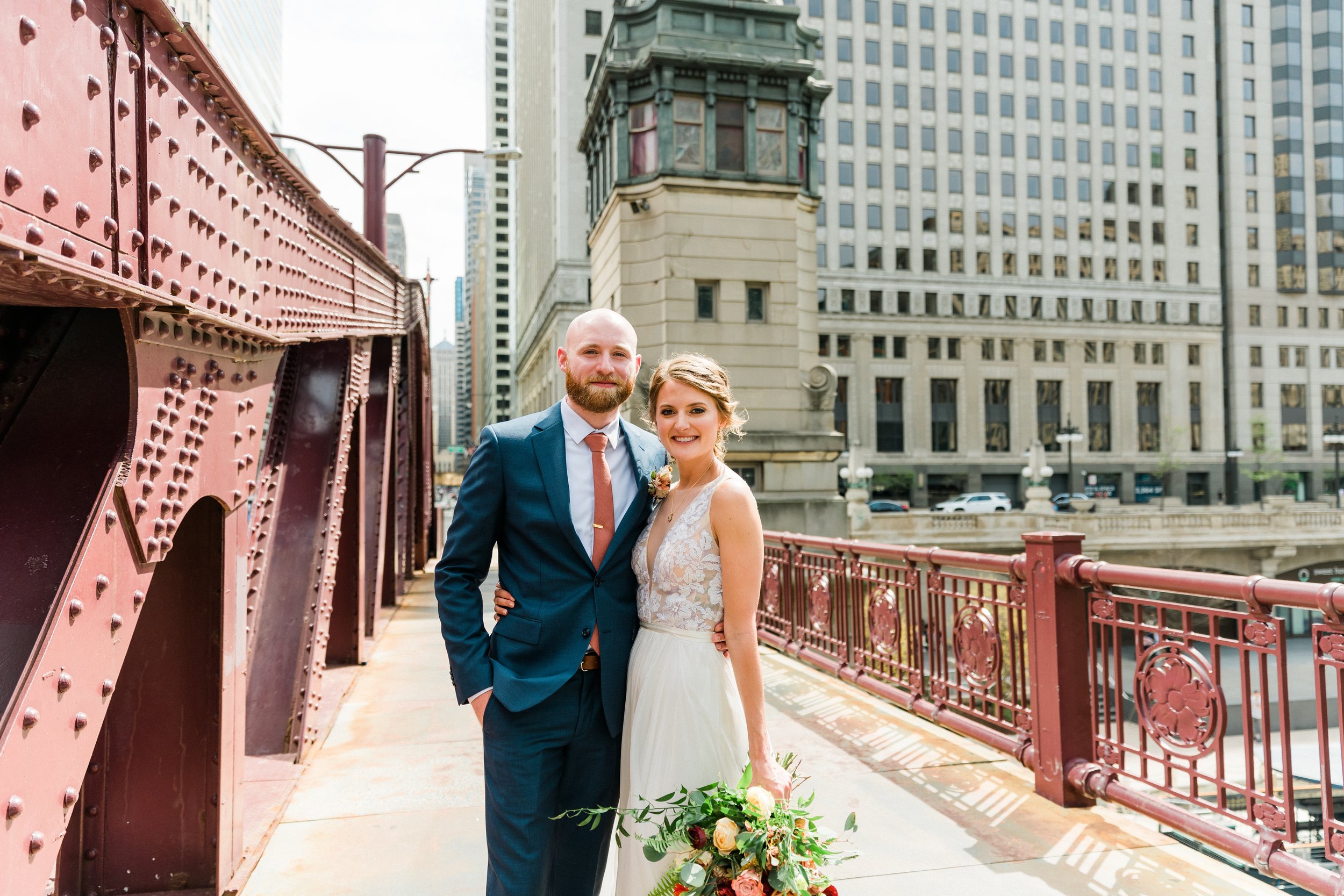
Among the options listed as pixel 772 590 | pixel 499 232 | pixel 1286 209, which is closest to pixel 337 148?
pixel 772 590

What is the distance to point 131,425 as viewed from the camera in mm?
2512

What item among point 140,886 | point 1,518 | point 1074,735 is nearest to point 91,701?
point 1,518

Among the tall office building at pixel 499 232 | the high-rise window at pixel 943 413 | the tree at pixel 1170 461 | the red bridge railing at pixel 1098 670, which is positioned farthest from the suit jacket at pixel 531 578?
the tall office building at pixel 499 232

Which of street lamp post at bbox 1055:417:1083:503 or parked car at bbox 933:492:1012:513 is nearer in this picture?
parked car at bbox 933:492:1012:513

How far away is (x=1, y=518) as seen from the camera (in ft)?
7.41

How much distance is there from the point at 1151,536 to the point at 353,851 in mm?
36893

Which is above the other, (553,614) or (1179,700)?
(553,614)

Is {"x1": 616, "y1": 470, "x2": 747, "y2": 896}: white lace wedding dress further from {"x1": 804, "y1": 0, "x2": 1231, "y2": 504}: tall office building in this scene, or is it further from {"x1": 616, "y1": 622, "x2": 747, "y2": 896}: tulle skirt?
{"x1": 804, "y1": 0, "x2": 1231, "y2": 504}: tall office building

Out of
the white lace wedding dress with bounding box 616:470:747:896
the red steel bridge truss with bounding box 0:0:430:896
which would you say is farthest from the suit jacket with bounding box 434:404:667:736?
the red steel bridge truss with bounding box 0:0:430:896

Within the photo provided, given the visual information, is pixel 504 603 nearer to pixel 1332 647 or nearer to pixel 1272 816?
pixel 1332 647

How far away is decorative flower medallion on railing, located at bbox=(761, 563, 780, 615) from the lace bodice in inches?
274

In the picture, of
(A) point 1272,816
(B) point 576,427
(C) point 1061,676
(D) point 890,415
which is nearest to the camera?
(B) point 576,427

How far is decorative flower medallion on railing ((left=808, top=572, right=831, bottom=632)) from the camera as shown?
329 inches

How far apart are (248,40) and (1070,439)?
46.1m
